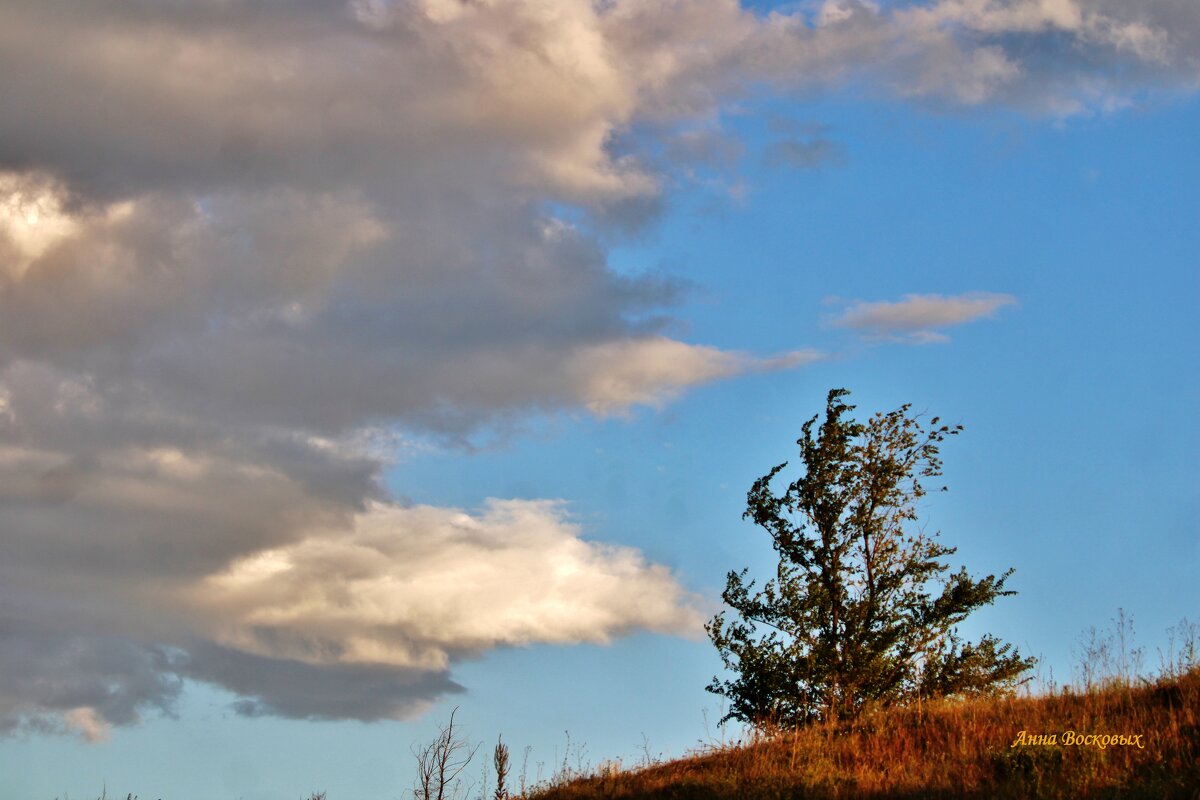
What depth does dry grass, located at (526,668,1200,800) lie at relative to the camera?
17062 mm

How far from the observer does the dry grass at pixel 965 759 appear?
56.0 feet

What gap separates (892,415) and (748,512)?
18.7 feet

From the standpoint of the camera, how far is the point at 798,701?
1256 inches

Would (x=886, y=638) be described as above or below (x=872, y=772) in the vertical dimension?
above

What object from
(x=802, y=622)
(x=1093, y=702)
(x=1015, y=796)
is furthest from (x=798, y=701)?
(x=1015, y=796)

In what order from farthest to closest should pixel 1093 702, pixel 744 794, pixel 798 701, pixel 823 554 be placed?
1. pixel 823 554
2. pixel 798 701
3. pixel 1093 702
4. pixel 744 794

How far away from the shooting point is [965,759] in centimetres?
1900

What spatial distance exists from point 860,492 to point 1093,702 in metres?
14.4

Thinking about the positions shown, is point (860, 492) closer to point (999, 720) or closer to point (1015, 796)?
point (999, 720)

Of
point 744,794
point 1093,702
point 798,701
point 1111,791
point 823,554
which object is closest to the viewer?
point 1111,791

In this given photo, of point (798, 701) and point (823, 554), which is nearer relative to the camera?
point (798, 701)

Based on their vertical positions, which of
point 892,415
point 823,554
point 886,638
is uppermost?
point 892,415

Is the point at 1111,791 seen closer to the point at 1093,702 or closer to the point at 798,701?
the point at 1093,702

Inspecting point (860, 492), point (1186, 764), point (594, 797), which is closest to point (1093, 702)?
point (1186, 764)
